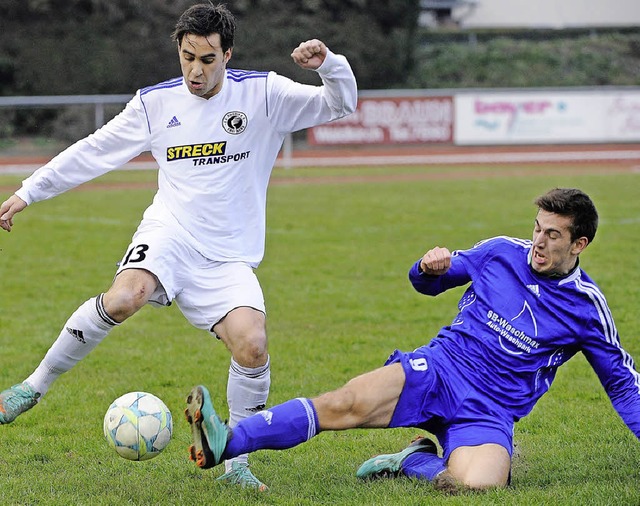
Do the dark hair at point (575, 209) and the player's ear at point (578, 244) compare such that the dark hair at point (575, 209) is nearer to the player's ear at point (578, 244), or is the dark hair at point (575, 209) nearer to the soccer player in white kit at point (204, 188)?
the player's ear at point (578, 244)

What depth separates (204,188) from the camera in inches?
196

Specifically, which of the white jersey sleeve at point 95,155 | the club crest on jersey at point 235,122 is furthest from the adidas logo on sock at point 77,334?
the club crest on jersey at point 235,122

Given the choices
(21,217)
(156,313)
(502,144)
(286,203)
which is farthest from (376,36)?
(156,313)

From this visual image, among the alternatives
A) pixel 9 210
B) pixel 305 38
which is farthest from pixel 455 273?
pixel 305 38

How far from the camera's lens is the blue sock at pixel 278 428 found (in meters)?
4.22

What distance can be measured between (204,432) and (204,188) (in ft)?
4.63

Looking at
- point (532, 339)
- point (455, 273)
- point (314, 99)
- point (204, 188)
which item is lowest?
point (532, 339)

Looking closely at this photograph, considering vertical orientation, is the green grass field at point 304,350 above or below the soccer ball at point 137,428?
below

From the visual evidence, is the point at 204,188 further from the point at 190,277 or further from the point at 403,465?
the point at 403,465

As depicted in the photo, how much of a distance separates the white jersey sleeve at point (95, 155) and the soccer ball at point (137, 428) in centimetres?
125

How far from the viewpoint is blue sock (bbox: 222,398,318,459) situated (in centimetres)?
422

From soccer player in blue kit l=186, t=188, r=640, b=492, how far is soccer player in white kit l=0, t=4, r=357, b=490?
0.64 m

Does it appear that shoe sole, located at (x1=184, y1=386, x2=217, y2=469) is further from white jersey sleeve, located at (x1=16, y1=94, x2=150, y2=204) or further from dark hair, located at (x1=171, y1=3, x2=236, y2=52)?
dark hair, located at (x1=171, y1=3, x2=236, y2=52)

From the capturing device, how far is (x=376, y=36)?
3575 cm
